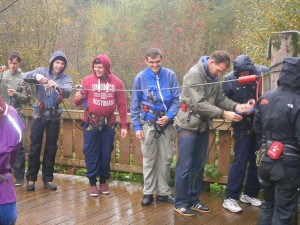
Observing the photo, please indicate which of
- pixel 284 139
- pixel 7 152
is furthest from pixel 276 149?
pixel 7 152

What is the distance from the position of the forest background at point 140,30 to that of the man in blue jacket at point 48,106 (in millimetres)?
7690

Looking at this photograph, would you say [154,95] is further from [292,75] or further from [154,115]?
[292,75]

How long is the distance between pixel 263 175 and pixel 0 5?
13.4 metres

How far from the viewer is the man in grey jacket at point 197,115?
4.12 metres

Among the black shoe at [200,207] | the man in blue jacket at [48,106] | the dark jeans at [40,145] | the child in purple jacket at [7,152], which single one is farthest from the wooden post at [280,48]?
the dark jeans at [40,145]

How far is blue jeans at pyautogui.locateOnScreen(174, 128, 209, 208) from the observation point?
4.32 metres

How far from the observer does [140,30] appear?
23.3 meters

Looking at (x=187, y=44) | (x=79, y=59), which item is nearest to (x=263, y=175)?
(x=187, y=44)

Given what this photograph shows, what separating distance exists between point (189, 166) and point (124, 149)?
70.0 inches

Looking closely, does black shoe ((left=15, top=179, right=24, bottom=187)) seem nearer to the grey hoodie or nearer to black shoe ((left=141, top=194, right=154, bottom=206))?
the grey hoodie

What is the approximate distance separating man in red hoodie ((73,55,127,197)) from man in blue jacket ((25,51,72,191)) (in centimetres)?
33

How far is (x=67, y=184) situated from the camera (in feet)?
18.7

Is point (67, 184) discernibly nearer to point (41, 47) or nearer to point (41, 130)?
point (41, 130)

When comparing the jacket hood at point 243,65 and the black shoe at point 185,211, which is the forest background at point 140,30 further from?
the black shoe at point 185,211
